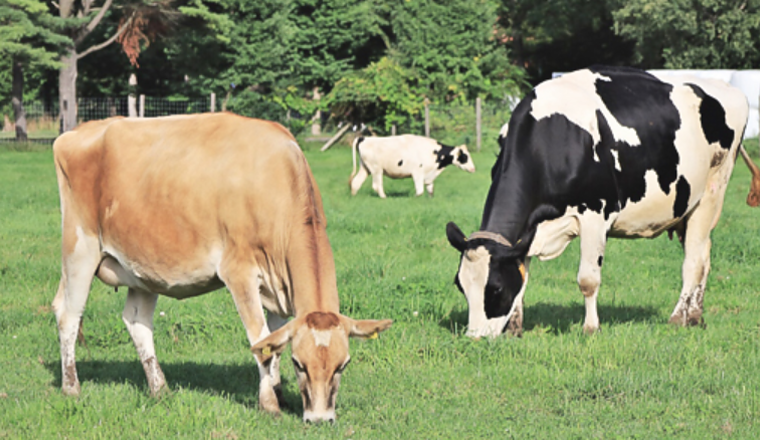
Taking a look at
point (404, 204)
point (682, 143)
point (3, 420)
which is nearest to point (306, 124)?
point (404, 204)

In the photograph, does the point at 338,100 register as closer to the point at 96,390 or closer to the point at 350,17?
the point at 350,17

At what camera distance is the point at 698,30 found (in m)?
41.7

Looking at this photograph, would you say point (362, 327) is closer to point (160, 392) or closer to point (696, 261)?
point (160, 392)

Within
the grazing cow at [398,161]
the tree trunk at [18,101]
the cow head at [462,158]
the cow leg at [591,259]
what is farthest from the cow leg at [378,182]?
the tree trunk at [18,101]

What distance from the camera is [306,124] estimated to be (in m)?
35.9

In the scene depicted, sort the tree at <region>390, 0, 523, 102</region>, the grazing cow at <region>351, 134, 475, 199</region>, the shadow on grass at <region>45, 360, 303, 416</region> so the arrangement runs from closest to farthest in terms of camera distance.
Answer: the shadow on grass at <region>45, 360, 303, 416</region>, the grazing cow at <region>351, 134, 475, 199</region>, the tree at <region>390, 0, 523, 102</region>

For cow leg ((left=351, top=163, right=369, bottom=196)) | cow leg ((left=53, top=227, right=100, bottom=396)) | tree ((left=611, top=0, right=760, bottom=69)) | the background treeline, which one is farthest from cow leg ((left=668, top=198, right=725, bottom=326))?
tree ((left=611, top=0, right=760, bottom=69))

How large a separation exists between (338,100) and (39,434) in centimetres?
3075

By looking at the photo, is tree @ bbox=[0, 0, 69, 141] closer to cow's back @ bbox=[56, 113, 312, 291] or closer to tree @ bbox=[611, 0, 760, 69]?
cow's back @ bbox=[56, 113, 312, 291]

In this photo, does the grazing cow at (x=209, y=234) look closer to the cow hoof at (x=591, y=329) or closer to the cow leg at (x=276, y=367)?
the cow leg at (x=276, y=367)

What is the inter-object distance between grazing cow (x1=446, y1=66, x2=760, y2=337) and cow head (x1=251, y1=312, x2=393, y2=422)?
2508 mm

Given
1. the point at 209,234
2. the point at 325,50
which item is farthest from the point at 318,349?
the point at 325,50

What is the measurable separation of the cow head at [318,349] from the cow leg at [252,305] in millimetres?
463

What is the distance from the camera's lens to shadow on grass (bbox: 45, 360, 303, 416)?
6.43 metres
